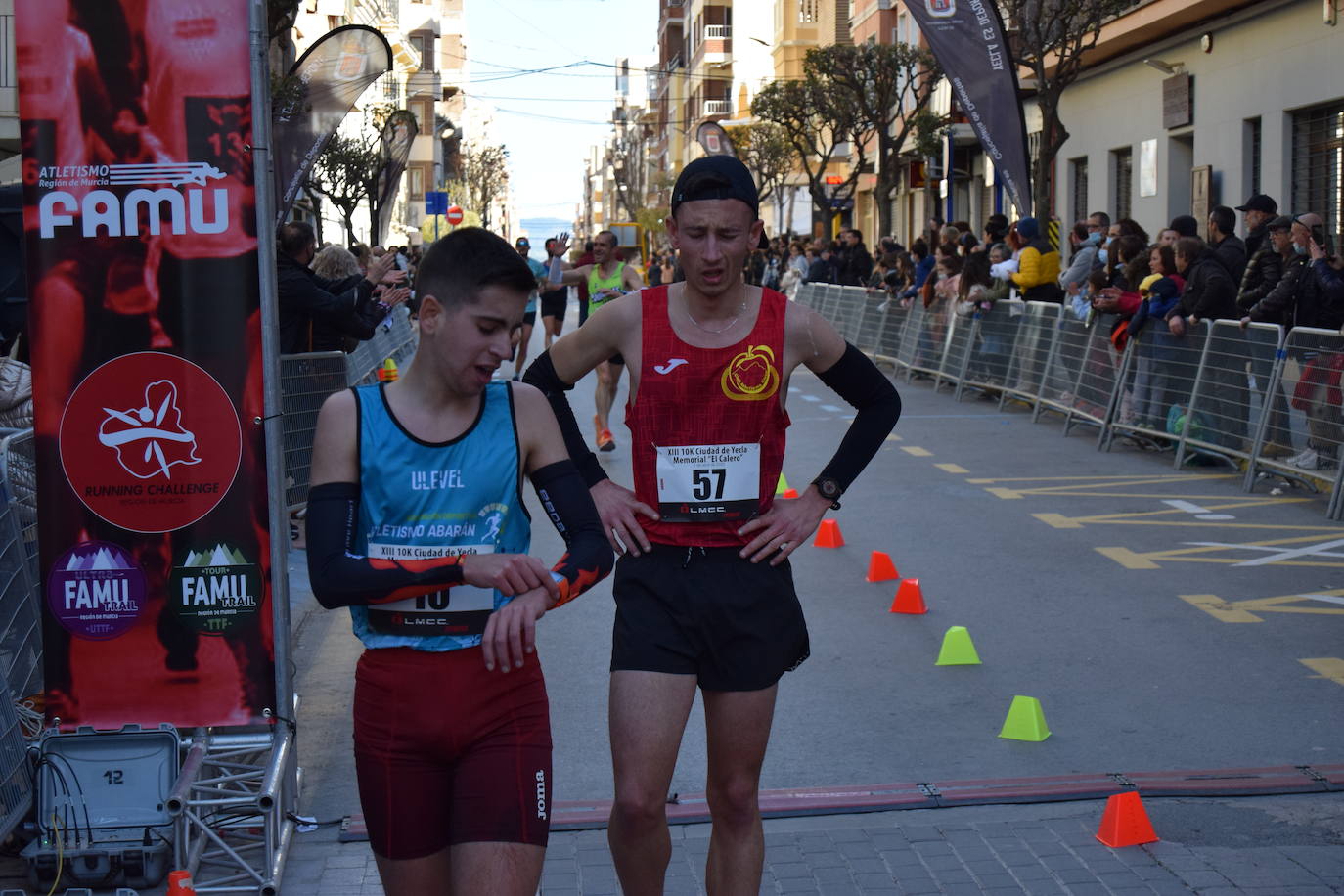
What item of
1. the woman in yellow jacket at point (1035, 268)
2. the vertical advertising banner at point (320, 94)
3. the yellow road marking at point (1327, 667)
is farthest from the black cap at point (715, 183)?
the woman in yellow jacket at point (1035, 268)

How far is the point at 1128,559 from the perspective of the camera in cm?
966

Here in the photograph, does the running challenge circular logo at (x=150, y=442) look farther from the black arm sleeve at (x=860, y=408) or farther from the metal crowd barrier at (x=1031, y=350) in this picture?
the metal crowd barrier at (x=1031, y=350)

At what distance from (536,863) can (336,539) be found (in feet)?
2.36

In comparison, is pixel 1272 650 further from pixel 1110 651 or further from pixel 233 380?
pixel 233 380

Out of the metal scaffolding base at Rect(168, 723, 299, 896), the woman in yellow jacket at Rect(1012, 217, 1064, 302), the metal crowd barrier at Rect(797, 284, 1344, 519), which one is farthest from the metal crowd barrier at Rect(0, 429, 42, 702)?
the woman in yellow jacket at Rect(1012, 217, 1064, 302)

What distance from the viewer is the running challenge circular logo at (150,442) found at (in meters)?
4.84

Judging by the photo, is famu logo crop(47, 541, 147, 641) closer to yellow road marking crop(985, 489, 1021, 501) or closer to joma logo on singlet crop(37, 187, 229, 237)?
joma logo on singlet crop(37, 187, 229, 237)

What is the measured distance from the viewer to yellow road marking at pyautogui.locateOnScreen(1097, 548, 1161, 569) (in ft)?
30.9

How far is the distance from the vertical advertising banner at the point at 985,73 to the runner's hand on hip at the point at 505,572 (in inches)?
649

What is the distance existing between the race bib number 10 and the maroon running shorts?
34.1 inches

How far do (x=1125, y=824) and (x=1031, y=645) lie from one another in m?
2.68

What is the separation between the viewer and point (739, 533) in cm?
399

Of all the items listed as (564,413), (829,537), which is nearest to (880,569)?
(829,537)

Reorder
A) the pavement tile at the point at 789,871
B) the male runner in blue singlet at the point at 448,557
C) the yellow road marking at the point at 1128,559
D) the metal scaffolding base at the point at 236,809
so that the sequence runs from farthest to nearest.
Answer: the yellow road marking at the point at 1128,559
the pavement tile at the point at 789,871
the metal scaffolding base at the point at 236,809
the male runner in blue singlet at the point at 448,557
